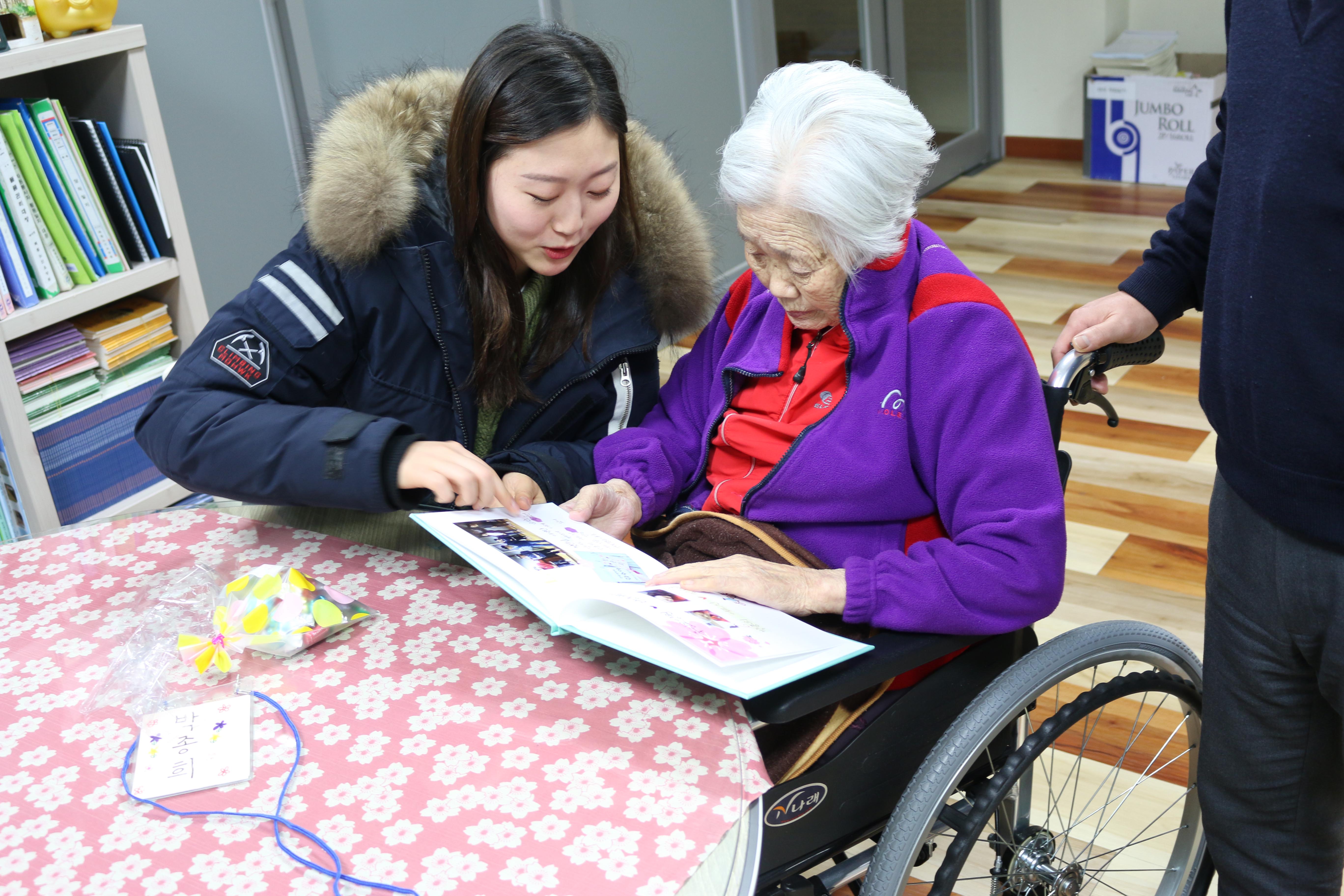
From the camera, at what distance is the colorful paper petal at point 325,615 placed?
114 centimetres

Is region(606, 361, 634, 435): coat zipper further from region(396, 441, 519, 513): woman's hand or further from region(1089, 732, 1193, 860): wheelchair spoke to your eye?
region(1089, 732, 1193, 860): wheelchair spoke

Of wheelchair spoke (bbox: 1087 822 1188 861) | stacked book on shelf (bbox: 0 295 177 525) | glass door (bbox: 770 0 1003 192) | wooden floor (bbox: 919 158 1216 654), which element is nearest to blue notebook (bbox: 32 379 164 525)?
stacked book on shelf (bbox: 0 295 177 525)

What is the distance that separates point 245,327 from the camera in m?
1.42

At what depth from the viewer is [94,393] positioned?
7.44 ft

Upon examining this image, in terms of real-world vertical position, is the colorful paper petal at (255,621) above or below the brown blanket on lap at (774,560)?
above

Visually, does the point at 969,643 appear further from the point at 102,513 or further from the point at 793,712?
the point at 102,513

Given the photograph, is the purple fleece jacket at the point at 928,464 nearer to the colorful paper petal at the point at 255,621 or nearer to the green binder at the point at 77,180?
the colorful paper petal at the point at 255,621

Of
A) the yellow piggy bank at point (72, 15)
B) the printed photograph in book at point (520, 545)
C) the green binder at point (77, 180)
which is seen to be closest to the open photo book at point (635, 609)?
the printed photograph in book at point (520, 545)

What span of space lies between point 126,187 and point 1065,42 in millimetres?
4104

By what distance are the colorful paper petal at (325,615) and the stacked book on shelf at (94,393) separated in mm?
1230

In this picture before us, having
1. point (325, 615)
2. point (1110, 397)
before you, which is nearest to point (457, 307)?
point (325, 615)

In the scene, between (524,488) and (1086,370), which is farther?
(524,488)

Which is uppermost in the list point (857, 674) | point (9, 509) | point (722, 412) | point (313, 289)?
point (313, 289)

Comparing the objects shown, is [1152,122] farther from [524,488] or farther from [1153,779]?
[524,488]
